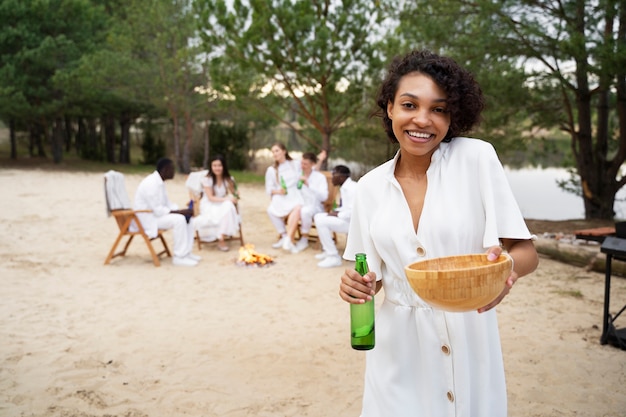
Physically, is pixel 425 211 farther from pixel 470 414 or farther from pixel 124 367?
pixel 124 367

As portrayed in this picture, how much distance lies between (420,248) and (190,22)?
2159 cm

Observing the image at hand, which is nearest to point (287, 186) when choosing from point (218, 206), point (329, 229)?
point (218, 206)

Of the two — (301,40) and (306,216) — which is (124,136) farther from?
(306,216)

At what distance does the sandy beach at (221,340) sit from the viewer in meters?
3.74

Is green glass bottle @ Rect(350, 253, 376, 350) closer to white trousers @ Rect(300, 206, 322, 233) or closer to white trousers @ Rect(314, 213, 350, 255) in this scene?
white trousers @ Rect(314, 213, 350, 255)

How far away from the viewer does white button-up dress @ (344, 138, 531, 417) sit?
1647mm

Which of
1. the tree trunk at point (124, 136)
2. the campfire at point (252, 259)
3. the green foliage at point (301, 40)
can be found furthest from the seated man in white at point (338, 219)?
the tree trunk at point (124, 136)

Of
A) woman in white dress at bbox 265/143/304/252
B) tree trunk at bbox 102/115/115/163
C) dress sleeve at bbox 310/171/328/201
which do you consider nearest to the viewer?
dress sleeve at bbox 310/171/328/201

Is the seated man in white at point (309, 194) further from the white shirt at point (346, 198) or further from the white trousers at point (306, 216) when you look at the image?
the white shirt at point (346, 198)

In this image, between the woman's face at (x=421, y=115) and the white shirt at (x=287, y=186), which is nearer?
the woman's face at (x=421, y=115)

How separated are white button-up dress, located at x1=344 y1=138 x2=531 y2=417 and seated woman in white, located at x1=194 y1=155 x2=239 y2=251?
23.8 feet

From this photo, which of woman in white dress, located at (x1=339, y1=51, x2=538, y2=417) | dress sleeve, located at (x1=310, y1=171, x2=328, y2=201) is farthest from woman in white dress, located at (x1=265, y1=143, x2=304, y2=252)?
woman in white dress, located at (x1=339, y1=51, x2=538, y2=417)

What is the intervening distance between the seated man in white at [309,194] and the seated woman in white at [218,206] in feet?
3.57

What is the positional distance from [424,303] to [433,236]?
214 millimetres
